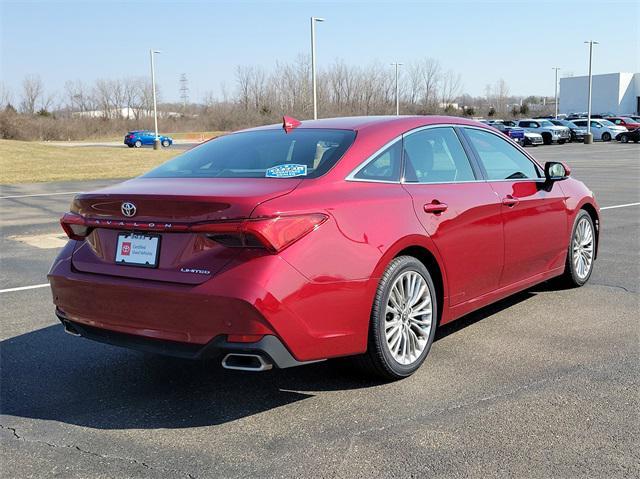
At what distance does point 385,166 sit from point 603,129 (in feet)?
170

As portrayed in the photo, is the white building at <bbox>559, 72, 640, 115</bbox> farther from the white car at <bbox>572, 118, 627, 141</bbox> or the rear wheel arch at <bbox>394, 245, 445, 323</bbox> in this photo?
the rear wheel arch at <bbox>394, 245, 445, 323</bbox>

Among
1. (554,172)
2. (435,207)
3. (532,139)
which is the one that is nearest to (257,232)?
(435,207)

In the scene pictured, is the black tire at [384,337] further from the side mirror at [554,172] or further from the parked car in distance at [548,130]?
the parked car in distance at [548,130]

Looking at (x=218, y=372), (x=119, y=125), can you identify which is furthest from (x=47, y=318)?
(x=119, y=125)

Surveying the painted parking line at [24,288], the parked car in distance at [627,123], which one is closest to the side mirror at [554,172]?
the painted parking line at [24,288]

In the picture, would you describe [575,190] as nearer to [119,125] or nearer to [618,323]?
[618,323]

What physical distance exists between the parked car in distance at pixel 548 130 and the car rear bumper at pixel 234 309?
155 ft

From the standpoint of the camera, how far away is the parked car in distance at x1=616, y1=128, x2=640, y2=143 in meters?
46.5

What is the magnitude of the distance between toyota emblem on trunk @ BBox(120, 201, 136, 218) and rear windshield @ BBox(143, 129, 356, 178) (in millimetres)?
594

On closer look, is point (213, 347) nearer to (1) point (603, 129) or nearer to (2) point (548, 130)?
(2) point (548, 130)

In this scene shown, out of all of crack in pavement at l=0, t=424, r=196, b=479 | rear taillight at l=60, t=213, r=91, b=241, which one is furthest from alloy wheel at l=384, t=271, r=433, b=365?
rear taillight at l=60, t=213, r=91, b=241

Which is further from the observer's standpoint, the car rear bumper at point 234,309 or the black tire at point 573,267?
the black tire at point 573,267

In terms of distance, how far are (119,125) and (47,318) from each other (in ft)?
293

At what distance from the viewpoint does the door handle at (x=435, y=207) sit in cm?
448
